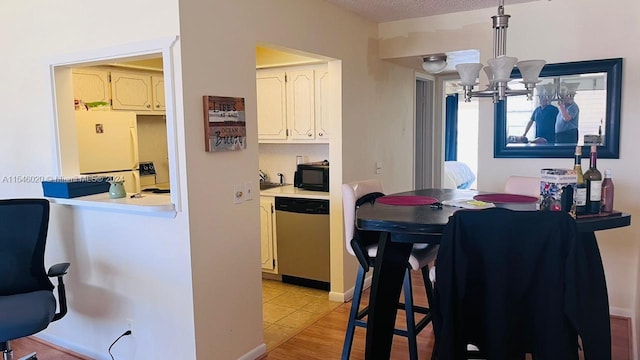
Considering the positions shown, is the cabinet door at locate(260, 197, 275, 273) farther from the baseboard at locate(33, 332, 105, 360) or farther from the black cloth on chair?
the black cloth on chair

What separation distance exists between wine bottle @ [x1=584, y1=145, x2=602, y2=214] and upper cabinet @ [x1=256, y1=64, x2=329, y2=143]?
249cm

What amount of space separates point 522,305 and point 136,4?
99.8 inches

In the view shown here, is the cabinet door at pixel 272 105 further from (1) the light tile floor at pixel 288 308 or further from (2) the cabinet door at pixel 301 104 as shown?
(1) the light tile floor at pixel 288 308

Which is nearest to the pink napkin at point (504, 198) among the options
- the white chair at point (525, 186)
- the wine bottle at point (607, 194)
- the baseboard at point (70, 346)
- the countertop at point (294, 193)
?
the white chair at point (525, 186)

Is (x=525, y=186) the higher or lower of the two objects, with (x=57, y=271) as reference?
higher

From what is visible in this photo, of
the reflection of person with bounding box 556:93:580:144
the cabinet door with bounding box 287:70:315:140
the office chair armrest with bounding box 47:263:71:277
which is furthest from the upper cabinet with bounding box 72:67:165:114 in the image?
the reflection of person with bounding box 556:93:580:144

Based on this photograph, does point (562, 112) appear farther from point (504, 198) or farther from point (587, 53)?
point (504, 198)

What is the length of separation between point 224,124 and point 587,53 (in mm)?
2857

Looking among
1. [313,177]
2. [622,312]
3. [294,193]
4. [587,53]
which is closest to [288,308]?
[294,193]

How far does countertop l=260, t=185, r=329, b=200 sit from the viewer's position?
4295 mm

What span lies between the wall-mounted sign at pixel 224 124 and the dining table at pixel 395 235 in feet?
2.89

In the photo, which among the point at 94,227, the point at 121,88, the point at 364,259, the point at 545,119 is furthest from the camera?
the point at 121,88

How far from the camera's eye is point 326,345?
333 centimetres

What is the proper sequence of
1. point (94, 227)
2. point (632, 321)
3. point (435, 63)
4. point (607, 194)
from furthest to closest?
point (435, 63)
point (632, 321)
point (94, 227)
point (607, 194)
